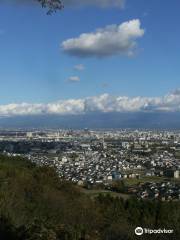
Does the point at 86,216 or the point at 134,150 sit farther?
the point at 134,150

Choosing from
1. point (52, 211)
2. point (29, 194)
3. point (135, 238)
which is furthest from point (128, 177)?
point (135, 238)

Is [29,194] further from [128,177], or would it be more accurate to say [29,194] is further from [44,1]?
[128,177]

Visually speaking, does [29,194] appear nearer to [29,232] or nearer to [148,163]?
[29,232]

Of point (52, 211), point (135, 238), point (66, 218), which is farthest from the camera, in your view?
point (52, 211)

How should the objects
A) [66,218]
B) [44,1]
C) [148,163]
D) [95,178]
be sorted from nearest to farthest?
[44,1]
[66,218]
[95,178]
[148,163]

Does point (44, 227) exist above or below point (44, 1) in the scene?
below

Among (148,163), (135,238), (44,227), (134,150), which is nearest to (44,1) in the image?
(44,227)
